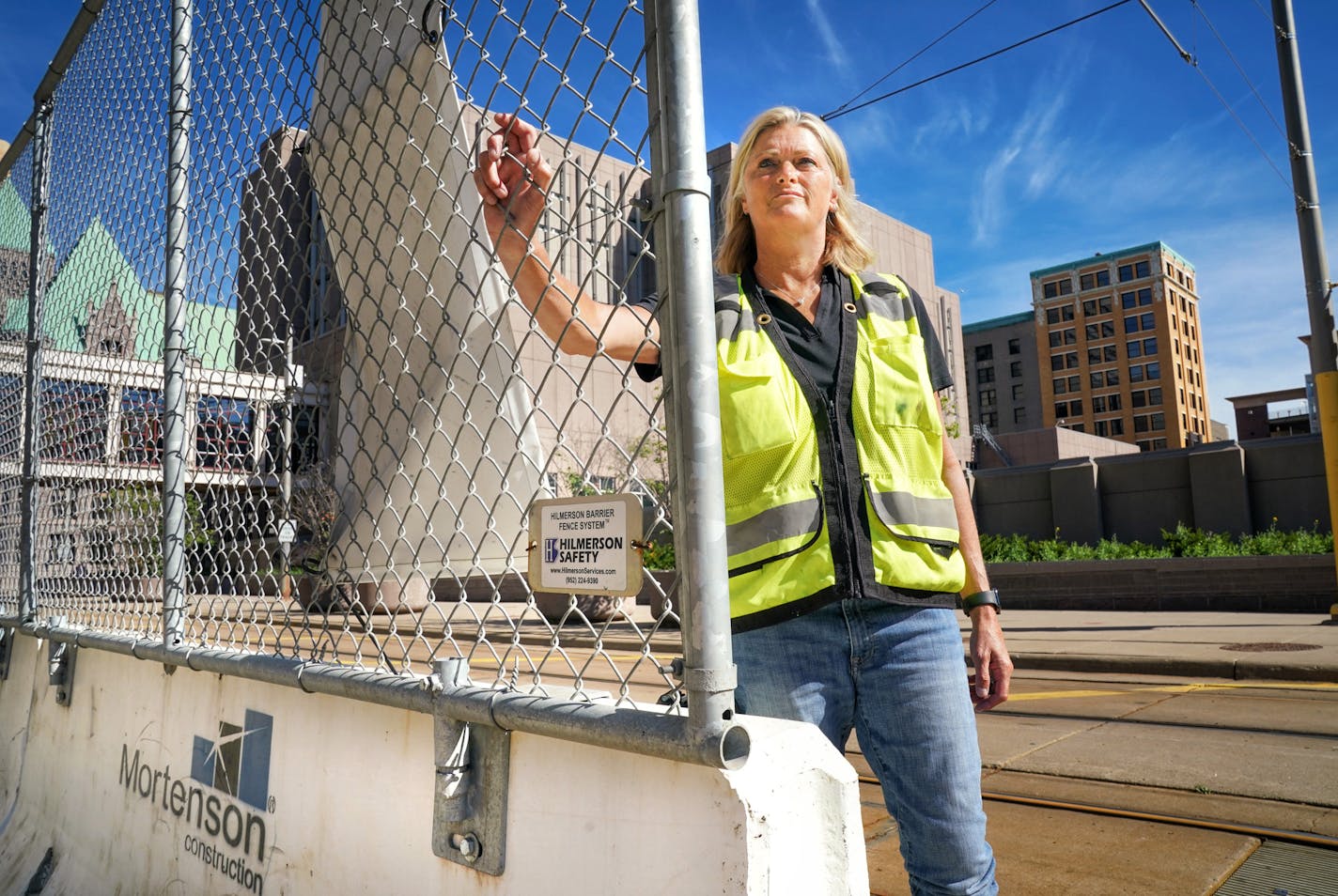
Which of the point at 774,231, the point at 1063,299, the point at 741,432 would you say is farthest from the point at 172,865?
the point at 1063,299

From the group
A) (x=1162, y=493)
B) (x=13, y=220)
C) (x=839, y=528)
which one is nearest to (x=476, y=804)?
(x=839, y=528)

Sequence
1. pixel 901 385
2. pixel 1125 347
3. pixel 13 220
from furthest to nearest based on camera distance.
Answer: pixel 1125 347 < pixel 13 220 < pixel 901 385

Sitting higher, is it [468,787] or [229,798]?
[468,787]

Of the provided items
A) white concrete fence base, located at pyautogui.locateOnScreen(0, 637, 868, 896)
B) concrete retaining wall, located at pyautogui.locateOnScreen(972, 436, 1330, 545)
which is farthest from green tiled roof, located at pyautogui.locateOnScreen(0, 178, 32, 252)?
concrete retaining wall, located at pyautogui.locateOnScreen(972, 436, 1330, 545)

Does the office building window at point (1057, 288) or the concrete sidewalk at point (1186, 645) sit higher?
the office building window at point (1057, 288)

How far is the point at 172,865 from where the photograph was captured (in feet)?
9.02

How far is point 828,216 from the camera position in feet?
6.97

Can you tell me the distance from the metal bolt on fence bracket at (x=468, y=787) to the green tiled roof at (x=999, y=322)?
109857 millimetres

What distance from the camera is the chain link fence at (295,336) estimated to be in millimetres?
1854

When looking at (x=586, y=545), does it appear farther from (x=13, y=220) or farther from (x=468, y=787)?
(x=13, y=220)

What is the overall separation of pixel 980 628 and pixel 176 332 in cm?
263

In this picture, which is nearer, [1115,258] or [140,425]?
[140,425]

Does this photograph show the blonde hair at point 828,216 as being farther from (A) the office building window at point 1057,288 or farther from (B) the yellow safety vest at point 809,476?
(A) the office building window at point 1057,288

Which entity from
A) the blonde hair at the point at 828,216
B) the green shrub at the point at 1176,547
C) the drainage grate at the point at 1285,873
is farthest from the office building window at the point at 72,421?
the green shrub at the point at 1176,547
